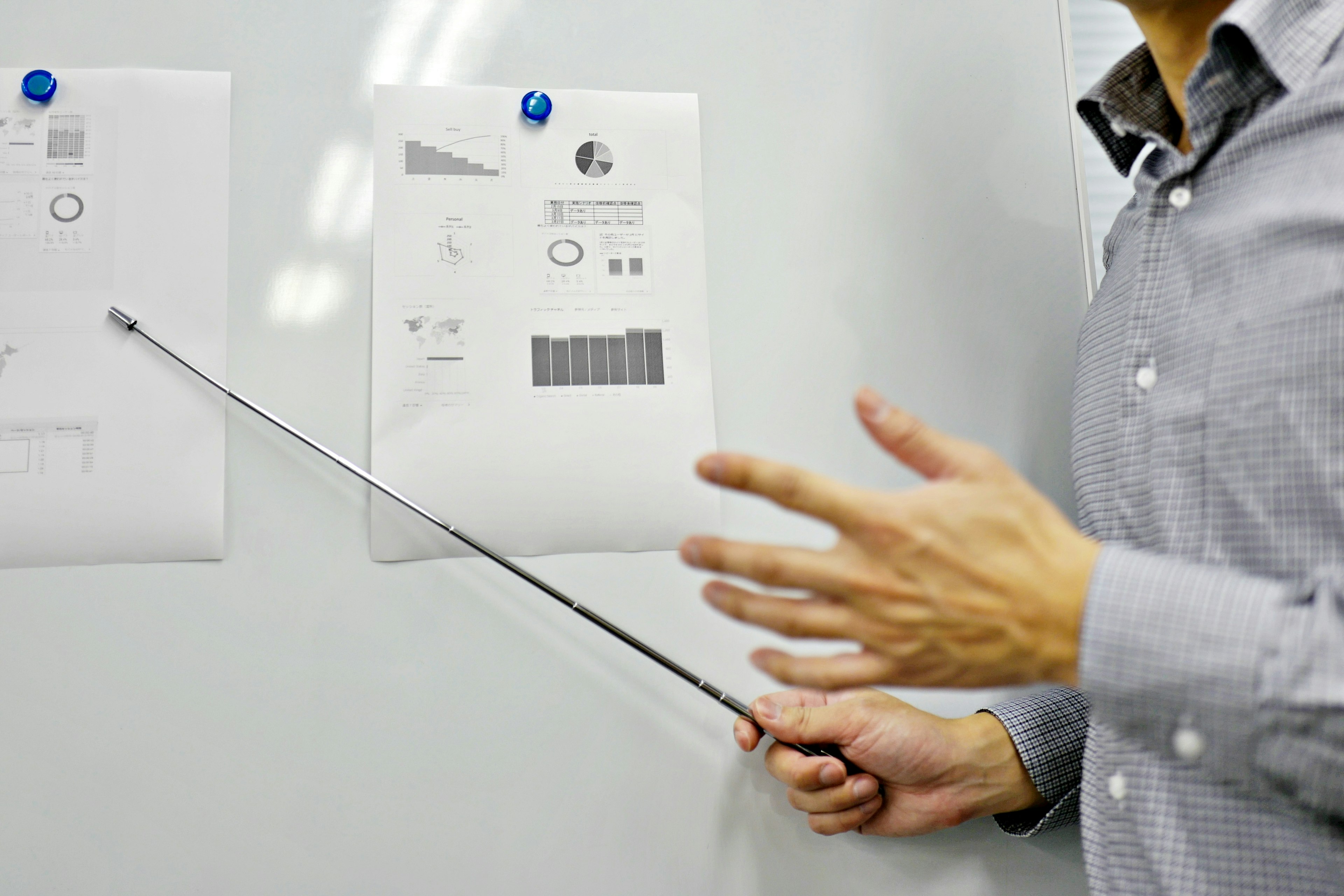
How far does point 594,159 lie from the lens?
95 centimetres

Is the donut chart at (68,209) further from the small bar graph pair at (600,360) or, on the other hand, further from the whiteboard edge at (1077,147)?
the whiteboard edge at (1077,147)

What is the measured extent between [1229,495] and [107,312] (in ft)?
3.44

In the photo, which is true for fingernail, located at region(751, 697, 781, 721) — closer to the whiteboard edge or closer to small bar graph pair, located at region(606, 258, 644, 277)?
small bar graph pair, located at region(606, 258, 644, 277)

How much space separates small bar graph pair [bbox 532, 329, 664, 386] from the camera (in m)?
0.91

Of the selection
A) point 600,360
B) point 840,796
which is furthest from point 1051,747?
point 600,360

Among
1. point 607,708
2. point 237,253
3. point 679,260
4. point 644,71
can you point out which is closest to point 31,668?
point 237,253

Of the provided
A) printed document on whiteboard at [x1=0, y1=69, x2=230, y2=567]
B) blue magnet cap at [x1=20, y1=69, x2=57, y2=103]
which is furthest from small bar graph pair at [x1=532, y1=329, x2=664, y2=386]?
blue magnet cap at [x1=20, y1=69, x2=57, y2=103]

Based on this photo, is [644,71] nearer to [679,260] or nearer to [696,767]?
[679,260]

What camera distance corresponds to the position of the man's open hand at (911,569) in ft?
1.48

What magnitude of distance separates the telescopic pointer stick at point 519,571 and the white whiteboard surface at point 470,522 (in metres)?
0.03

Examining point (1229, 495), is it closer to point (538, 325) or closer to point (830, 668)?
point (830, 668)

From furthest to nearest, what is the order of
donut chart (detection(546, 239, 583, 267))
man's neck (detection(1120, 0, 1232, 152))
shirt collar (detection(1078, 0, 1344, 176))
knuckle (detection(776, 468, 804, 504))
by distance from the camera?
donut chart (detection(546, 239, 583, 267)), man's neck (detection(1120, 0, 1232, 152)), shirt collar (detection(1078, 0, 1344, 176)), knuckle (detection(776, 468, 804, 504))

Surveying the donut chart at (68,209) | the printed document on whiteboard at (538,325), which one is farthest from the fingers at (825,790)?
the donut chart at (68,209)

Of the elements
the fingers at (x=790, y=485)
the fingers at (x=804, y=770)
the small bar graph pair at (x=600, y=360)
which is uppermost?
the small bar graph pair at (x=600, y=360)
